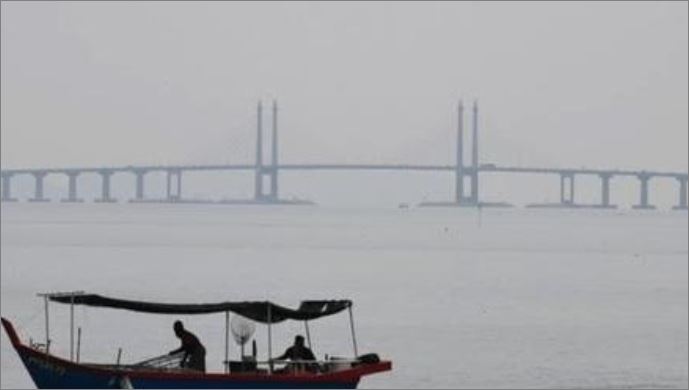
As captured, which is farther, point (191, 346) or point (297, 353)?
point (297, 353)

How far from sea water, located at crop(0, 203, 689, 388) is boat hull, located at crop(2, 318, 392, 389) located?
959 cm

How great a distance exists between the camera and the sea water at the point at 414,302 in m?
38.1

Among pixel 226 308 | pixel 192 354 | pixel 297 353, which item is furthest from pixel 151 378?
pixel 297 353

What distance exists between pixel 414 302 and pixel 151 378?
34490mm

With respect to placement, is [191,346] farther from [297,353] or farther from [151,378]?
[297,353]

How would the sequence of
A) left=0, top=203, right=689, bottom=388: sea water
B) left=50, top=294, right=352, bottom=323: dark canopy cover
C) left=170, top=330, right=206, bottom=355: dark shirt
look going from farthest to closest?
1. left=0, top=203, right=689, bottom=388: sea water
2. left=50, top=294, right=352, bottom=323: dark canopy cover
3. left=170, top=330, right=206, bottom=355: dark shirt

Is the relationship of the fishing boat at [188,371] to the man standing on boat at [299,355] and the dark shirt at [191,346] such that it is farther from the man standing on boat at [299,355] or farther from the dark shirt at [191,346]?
the dark shirt at [191,346]

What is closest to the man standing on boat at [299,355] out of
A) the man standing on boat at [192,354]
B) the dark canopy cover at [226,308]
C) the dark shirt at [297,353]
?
the dark shirt at [297,353]

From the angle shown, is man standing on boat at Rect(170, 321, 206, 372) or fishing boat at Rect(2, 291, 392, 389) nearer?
fishing boat at Rect(2, 291, 392, 389)

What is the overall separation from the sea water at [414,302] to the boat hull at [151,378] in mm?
9593

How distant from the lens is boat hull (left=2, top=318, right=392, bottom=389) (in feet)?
74.9

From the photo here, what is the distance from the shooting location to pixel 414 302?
5709 cm

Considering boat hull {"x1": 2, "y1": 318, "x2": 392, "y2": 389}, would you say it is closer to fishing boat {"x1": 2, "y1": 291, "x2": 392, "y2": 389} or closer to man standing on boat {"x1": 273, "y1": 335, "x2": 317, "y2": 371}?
fishing boat {"x1": 2, "y1": 291, "x2": 392, "y2": 389}

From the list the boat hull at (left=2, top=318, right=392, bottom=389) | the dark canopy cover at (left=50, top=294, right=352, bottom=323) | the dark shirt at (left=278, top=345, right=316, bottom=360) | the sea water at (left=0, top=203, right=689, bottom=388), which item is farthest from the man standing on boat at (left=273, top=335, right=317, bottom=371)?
the sea water at (left=0, top=203, right=689, bottom=388)
